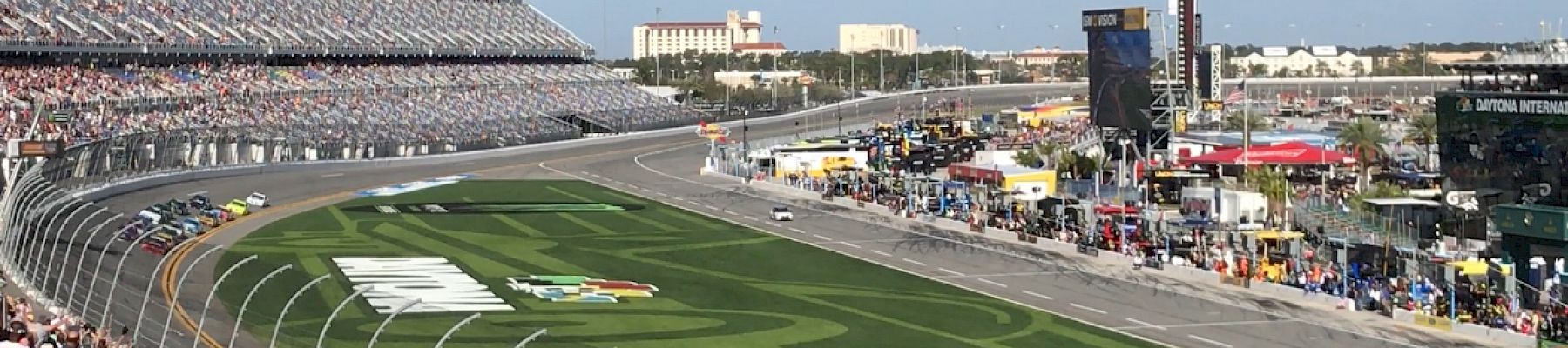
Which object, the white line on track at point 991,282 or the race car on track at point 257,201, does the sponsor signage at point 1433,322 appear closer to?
the white line on track at point 991,282

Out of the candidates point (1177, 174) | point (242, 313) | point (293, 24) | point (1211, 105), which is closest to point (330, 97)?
point (293, 24)

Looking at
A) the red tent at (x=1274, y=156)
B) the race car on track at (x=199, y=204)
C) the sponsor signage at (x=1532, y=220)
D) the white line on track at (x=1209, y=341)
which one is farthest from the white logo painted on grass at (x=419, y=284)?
the red tent at (x=1274, y=156)

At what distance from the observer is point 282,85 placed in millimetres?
115438

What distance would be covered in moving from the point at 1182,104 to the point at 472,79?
57.5 meters

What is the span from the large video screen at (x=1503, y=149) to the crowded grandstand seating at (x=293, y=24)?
6614 centimetres

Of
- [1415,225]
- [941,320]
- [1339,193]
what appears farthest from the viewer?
[1339,193]

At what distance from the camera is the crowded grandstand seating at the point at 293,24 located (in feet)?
327

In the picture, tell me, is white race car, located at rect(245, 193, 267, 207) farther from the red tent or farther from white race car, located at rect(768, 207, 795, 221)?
the red tent

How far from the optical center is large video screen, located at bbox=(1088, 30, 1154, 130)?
86.2 meters

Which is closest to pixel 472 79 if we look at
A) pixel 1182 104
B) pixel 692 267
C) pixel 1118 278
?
pixel 1182 104

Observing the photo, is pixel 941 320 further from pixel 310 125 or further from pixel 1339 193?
pixel 310 125

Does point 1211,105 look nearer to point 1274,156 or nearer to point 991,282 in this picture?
point 1274,156

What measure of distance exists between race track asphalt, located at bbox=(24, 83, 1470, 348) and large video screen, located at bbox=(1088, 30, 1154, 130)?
1334cm

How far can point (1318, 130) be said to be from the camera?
119 metres
